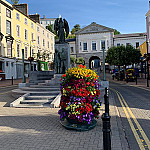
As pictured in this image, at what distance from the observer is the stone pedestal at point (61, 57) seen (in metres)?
13.9

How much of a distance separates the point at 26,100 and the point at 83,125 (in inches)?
203

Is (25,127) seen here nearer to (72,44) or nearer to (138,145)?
(138,145)

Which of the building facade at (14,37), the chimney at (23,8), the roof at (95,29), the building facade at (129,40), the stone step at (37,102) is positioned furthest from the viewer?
the building facade at (129,40)

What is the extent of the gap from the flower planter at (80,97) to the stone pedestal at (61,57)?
8382 millimetres

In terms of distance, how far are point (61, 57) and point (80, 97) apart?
8856mm

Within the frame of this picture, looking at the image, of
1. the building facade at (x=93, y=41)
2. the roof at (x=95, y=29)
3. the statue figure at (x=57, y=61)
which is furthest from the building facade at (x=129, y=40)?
the statue figure at (x=57, y=61)

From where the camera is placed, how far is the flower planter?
5.25m

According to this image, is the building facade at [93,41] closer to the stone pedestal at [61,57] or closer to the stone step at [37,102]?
the stone pedestal at [61,57]

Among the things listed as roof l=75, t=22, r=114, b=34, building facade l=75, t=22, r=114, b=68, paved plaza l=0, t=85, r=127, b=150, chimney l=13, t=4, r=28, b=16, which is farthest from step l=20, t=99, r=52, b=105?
roof l=75, t=22, r=114, b=34

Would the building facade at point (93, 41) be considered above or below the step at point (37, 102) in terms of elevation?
above

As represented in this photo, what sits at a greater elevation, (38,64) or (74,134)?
(38,64)

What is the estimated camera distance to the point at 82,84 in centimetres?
534

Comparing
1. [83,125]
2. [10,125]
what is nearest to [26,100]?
[10,125]

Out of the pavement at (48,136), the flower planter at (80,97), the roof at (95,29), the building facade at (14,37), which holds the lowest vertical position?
the pavement at (48,136)
